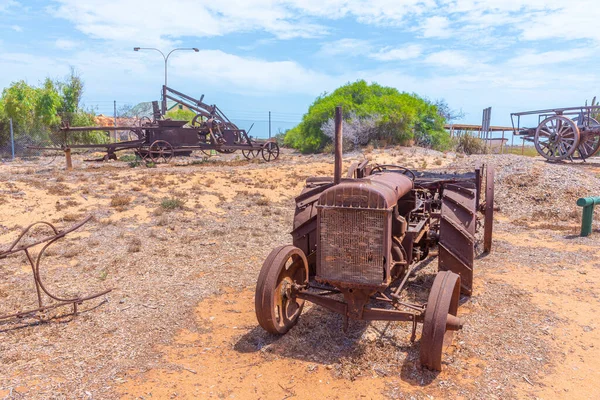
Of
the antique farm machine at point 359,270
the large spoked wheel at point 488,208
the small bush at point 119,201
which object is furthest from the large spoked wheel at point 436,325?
the small bush at point 119,201

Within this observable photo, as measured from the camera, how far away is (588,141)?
19.4m

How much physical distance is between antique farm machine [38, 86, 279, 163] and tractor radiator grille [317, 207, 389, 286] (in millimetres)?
14518

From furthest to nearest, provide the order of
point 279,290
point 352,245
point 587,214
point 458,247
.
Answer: point 587,214 → point 458,247 → point 279,290 → point 352,245

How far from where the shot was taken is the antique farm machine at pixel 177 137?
18.2 m

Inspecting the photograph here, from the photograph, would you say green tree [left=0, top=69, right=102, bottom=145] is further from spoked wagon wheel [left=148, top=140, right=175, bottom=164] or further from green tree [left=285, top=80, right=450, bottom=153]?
green tree [left=285, top=80, right=450, bottom=153]

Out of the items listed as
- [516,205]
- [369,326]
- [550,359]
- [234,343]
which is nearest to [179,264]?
[234,343]

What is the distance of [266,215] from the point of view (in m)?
10.4

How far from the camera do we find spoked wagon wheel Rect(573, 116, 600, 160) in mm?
18406

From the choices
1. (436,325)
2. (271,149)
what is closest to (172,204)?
(436,325)

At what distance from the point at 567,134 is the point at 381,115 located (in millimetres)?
8394

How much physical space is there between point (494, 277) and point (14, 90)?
75.6ft

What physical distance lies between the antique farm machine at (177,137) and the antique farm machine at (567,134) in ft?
38.6

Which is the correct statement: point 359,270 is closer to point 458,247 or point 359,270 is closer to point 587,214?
point 458,247

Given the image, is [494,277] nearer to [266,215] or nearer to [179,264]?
[179,264]
